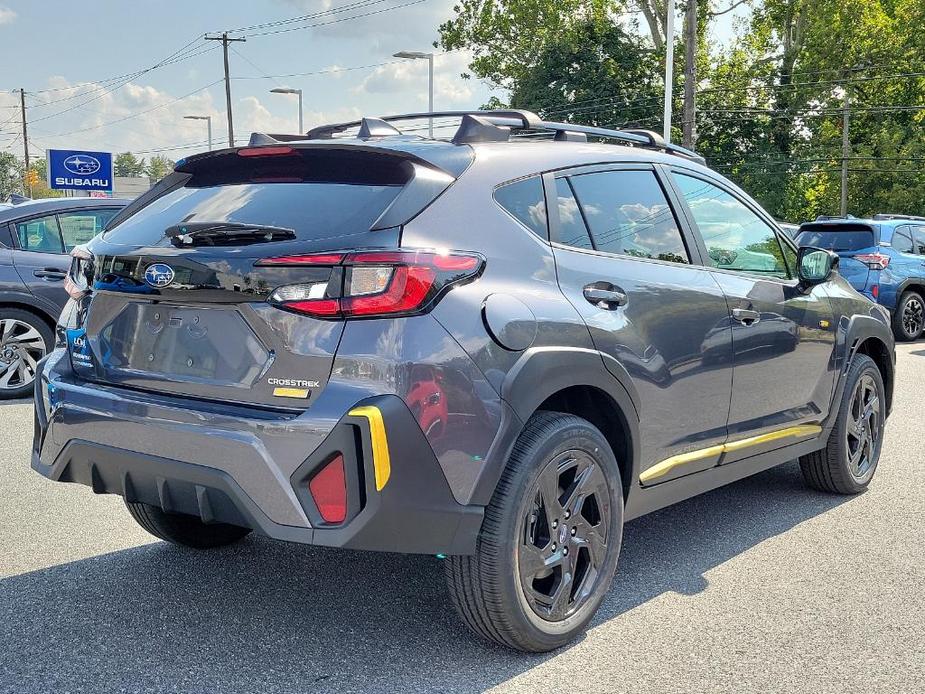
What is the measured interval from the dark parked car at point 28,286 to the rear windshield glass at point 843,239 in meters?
9.35

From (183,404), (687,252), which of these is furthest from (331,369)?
(687,252)

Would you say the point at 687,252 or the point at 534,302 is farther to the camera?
the point at 687,252

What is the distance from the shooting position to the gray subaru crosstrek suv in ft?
9.40

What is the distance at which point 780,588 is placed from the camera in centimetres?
395

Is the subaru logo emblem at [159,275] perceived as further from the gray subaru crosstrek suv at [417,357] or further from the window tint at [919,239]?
the window tint at [919,239]

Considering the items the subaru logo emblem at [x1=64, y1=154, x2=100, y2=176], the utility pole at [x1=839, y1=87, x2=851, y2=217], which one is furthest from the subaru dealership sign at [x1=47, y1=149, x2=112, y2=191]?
the utility pole at [x1=839, y1=87, x2=851, y2=217]

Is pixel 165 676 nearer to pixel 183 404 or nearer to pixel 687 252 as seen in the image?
pixel 183 404

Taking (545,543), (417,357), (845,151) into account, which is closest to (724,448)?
(545,543)

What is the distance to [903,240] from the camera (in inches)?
546

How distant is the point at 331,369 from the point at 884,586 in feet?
8.12

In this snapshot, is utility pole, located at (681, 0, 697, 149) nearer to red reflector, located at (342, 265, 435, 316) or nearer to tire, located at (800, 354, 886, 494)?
tire, located at (800, 354, 886, 494)

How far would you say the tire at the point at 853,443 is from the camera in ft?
17.0

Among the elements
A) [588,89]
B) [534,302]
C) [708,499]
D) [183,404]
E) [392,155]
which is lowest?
[708,499]

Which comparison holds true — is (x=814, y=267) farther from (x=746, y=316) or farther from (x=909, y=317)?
(x=909, y=317)
